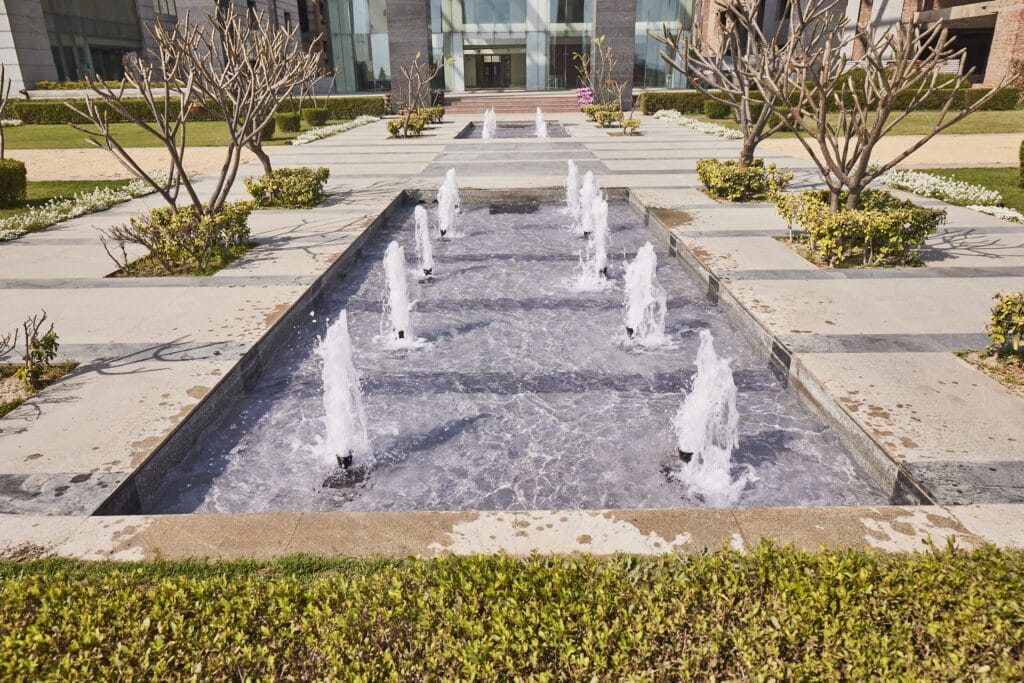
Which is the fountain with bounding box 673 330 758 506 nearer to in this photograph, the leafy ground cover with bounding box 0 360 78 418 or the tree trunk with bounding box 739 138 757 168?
the leafy ground cover with bounding box 0 360 78 418

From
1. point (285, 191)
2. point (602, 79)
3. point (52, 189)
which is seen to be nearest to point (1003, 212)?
point (285, 191)

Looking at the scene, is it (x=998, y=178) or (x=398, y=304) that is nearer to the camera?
(x=398, y=304)

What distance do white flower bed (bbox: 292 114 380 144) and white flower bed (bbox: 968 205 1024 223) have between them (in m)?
22.3

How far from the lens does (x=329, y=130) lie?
2909cm

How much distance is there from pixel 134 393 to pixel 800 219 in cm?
950

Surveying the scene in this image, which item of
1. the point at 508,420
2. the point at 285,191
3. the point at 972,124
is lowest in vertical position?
the point at 508,420

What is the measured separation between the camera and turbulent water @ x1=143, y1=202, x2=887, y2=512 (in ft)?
17.0

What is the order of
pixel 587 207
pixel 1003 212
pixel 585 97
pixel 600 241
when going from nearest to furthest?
pixel 600 241 → pixel 1003 212 → pixel 587 207 → pixel 585 97

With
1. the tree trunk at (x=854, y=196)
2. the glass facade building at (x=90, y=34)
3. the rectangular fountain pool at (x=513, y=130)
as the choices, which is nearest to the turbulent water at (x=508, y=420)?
the tree trunk at (x=854, y=196)

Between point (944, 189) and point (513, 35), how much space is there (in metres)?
42.1

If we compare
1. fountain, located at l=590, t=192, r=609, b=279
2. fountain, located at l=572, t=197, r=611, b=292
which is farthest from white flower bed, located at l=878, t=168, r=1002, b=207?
fountain, located at l=572, t=197, r=611, b=292

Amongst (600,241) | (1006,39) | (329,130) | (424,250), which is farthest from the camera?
(1006,39)

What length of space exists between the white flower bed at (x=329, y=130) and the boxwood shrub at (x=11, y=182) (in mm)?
11972

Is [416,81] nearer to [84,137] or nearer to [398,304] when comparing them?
[84,137]
